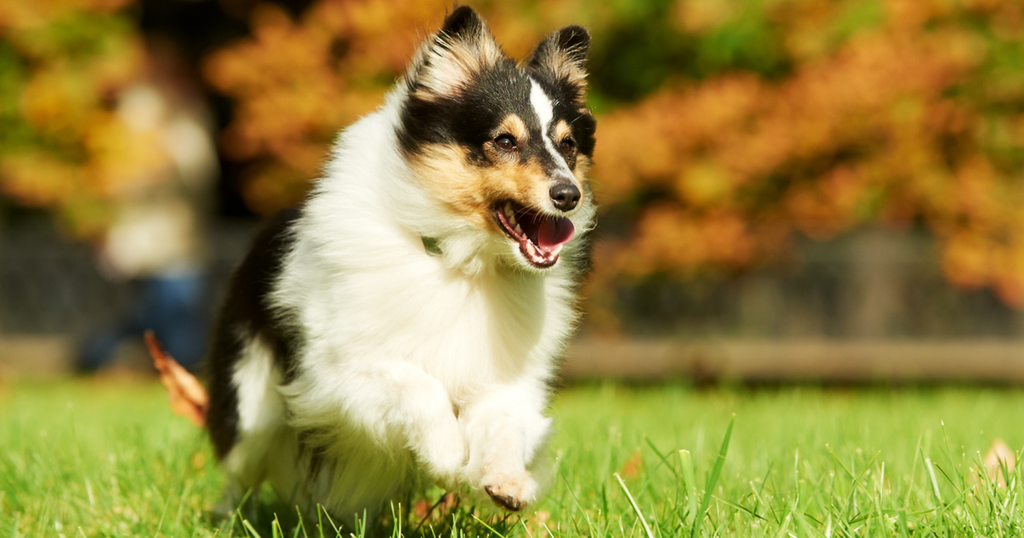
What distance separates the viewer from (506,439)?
259 centimetres

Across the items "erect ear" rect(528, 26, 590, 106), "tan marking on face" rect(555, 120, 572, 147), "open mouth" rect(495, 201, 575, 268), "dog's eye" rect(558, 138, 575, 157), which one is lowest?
"open mouth" rect(495, 201, 575, 268)

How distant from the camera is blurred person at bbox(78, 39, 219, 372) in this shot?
8.54 m

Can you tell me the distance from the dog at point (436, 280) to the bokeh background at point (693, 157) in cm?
222

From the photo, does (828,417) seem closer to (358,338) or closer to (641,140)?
(641,140)

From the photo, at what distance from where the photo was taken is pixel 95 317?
10.7 meters

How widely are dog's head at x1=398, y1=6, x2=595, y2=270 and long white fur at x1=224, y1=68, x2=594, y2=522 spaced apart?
0.13ft

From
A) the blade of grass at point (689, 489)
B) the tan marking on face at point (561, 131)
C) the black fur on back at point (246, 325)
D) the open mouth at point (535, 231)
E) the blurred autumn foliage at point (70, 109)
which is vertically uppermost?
the tan marking on face at point (561, 131)

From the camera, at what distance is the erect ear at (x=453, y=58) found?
3129 mm

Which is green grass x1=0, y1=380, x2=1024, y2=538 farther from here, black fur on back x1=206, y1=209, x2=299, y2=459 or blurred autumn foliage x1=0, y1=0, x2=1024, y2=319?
blurred autumn foliage x1=0, y1=0, x2=1024, y2=319

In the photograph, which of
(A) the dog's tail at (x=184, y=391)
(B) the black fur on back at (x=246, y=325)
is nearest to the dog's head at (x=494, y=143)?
(B) the black fur on back at (x=246, y=325)

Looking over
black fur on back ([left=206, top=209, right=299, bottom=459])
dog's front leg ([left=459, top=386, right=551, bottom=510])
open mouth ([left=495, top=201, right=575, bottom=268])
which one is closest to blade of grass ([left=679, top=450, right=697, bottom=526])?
dog's front leg ([left=459, top=386, right=551, bottom=510])

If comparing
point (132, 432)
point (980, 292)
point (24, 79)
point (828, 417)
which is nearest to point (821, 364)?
point (980, 292)

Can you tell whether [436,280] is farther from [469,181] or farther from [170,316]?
[170,316]

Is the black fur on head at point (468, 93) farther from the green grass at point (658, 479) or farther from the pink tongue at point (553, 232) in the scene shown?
the green grass at point (658, 479)
